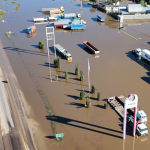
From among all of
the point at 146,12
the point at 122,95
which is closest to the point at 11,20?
the point at 146,12

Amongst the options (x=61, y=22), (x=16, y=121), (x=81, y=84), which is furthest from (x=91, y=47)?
(x=16, y=121)

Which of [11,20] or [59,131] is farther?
[11,20]

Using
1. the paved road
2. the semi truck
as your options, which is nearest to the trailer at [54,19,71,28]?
the semi truck

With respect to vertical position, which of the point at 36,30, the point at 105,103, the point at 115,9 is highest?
the point at 115,9

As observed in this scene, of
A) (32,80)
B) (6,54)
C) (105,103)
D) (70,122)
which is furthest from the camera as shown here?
(6,54)

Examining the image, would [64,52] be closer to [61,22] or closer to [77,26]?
[77,26]

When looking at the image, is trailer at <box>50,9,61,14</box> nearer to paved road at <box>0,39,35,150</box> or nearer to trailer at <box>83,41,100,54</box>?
trailer at <box>83,41,100,54</box>

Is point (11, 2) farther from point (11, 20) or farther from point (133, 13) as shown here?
point (133, 13)
